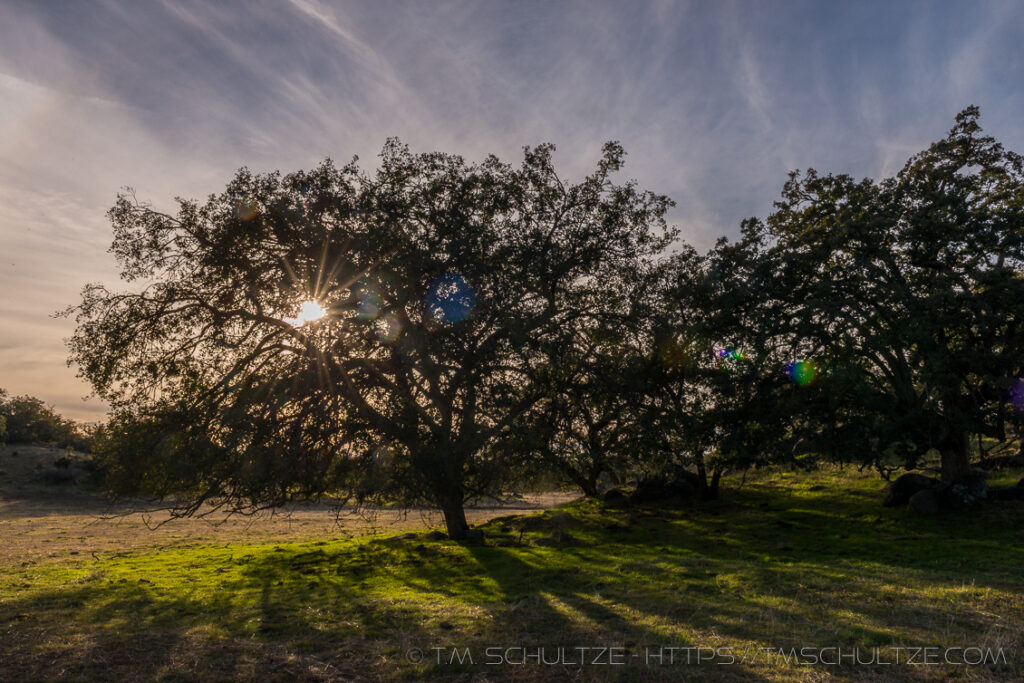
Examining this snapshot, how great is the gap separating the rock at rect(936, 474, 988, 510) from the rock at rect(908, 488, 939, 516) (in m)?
0.45

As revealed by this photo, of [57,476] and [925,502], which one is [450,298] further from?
[57,476]

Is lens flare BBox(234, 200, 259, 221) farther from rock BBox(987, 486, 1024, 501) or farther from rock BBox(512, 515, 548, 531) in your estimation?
rock BBox(987, 486, 1024, 501)

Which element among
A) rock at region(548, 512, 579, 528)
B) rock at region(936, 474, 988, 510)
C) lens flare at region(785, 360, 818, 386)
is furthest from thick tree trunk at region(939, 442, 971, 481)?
rock at region(548, 512, 579, 528)

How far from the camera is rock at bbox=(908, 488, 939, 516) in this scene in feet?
83.9

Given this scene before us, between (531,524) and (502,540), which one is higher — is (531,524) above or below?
above

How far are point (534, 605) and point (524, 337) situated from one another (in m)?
Result: 9.53

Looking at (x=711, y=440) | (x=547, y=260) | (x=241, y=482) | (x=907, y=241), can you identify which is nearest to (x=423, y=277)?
(x=547, y=260)

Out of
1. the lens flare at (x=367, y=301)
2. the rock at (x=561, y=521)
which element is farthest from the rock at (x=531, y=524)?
the lens flare at (x=367, y=301)

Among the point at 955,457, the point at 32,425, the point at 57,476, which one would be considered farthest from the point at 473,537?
the point at 32,425

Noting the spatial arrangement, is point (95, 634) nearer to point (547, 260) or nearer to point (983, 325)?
point (547, 260)

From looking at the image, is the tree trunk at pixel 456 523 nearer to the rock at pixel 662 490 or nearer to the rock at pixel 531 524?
the rock at pixel 531 524

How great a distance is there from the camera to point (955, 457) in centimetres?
2859

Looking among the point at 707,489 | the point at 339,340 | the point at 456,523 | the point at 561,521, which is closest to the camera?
the point at 339,340

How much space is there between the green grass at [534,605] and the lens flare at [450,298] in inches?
335
